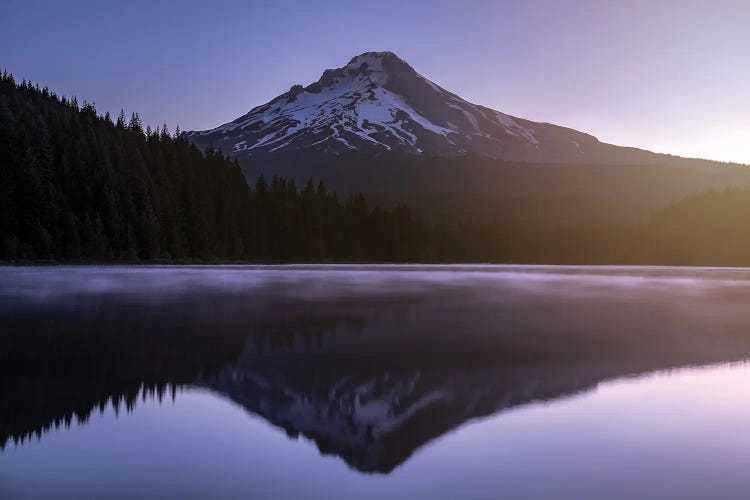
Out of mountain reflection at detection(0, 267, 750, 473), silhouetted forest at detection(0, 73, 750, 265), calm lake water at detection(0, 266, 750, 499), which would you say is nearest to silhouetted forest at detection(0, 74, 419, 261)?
silhouetted forest at detection(0, 73, 750, 265)

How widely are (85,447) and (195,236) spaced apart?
311ft

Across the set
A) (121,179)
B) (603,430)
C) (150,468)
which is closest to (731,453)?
(603,430)

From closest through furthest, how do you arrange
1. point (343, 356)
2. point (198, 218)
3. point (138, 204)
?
point (343, 356)
point (138, 204)
point (198, 218)

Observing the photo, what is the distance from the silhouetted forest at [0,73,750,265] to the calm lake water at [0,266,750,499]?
2710 inches

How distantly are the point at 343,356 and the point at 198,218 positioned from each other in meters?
89.4

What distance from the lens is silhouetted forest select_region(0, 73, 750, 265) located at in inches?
3305

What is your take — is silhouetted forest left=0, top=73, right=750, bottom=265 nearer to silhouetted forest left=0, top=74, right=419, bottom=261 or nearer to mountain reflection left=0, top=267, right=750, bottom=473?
silhouetted forest left=0, top=74, right=419, bottom=261

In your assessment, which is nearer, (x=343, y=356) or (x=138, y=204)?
(x=343, y=356)

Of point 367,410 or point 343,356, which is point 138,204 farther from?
point 367,410

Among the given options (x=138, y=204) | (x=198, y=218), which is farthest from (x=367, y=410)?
(x=198, y=218)

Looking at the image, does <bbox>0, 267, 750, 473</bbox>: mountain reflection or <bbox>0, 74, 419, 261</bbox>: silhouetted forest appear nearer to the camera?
<bbox>0, 267, 750, 473</bbox>: mountain reflection

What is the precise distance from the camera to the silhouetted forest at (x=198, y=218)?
83938 millimetres

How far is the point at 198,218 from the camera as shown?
101 metres

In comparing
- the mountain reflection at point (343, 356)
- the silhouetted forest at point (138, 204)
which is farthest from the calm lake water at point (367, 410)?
the silhouetted forest at point (138, 204)
